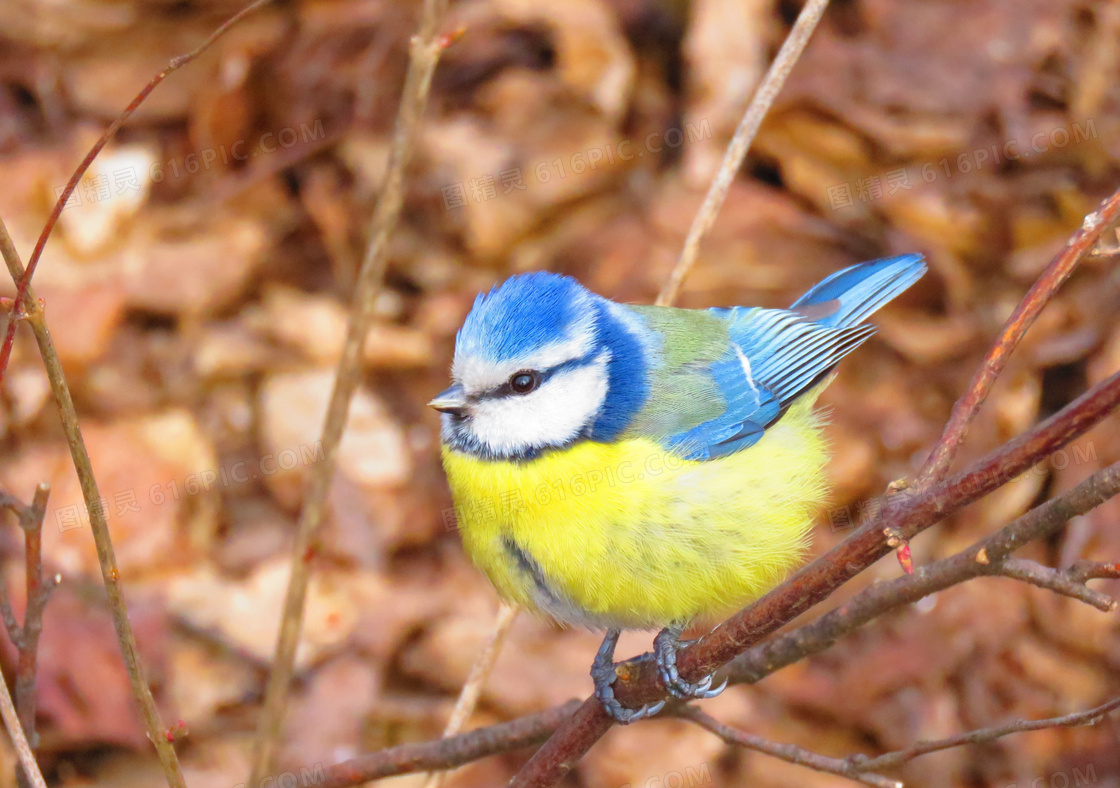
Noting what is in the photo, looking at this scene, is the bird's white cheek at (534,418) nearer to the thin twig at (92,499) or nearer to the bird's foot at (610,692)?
the bird's foot at (610,692)

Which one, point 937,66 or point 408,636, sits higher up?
point 937,66

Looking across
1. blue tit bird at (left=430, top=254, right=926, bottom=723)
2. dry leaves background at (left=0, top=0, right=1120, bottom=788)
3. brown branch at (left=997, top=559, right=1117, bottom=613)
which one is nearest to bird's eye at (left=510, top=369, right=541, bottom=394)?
blue tit bird at (left=430, top=254, right=926, bottom=723)

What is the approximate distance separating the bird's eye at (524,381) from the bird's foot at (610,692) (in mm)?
564

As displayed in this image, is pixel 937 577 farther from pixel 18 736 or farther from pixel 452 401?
pixel 18 736

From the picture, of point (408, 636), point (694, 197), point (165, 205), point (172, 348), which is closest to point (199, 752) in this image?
point (408, 636)

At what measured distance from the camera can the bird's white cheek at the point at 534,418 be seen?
87.6 inches

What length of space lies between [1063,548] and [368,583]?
2.35 m

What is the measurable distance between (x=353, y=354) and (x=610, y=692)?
0.82 metres

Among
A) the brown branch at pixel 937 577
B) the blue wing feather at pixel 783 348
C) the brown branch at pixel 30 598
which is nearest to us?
the brown branch at pixel 937 577

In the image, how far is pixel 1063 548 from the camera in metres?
3.62

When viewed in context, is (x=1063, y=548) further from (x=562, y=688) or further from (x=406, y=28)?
(x=406, y=28)

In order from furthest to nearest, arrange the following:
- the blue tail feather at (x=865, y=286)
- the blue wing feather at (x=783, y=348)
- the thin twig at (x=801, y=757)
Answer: the blue tail feather at (x=865, y=286) → the blue wing feather at (x=783, y=348) → the thin twig at (x=801, y=757)

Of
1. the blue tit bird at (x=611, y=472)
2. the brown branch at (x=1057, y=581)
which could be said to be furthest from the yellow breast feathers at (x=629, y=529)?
the brown branch at (x=1057, y=581)

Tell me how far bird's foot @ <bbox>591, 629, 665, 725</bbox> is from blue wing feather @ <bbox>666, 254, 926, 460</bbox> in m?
0.47
